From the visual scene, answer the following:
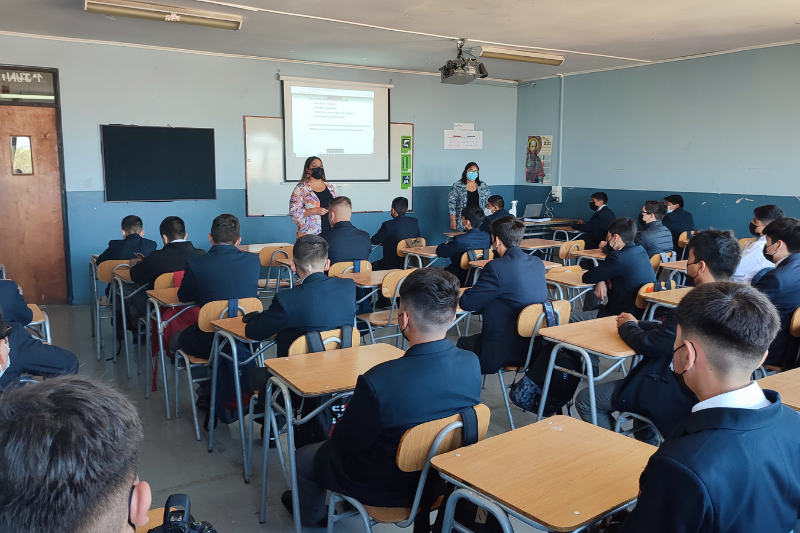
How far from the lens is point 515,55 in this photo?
708cm

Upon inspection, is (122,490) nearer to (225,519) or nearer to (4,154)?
(225,519)

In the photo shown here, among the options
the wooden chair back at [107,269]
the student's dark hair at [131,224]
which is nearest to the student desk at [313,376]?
the wooden chair back at [107,269]

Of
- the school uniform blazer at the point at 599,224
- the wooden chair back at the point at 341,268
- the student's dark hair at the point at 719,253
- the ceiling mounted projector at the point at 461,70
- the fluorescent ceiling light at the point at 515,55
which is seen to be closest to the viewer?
the student's dark hair at the point at 719,253

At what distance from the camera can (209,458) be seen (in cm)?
323

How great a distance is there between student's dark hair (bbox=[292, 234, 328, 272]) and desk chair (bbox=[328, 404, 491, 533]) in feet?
4.39

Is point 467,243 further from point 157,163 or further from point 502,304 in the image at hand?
point 157,163

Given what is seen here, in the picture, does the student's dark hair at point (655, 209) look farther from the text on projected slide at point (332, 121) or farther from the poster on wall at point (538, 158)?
the text on projected slide at point (332, 121)

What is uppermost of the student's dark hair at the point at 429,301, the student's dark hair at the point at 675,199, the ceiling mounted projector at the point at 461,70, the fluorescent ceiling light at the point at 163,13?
the fluorescent ceiling light at the point at 163,13

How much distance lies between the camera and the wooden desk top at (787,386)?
6.72ft

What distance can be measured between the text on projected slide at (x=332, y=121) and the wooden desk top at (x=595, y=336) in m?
5.76

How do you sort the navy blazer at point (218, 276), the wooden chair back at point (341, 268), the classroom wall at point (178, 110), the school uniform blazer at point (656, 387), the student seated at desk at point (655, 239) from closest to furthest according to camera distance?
the school uniform blazer at point (656, 387)
the navy blazer at point (218, 276)
the wooden chair back at point (341, 268)
the student seated at desk at point (655, 239)
the classroom wall at point (178, 110)

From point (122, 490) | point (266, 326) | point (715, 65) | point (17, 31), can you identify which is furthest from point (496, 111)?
point (122, 490)

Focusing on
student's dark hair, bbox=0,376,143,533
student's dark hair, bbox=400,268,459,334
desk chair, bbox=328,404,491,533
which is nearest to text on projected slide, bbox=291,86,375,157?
student's dark hair, bbox=400,268,459,334

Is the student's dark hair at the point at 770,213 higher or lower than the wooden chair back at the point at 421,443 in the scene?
higher
